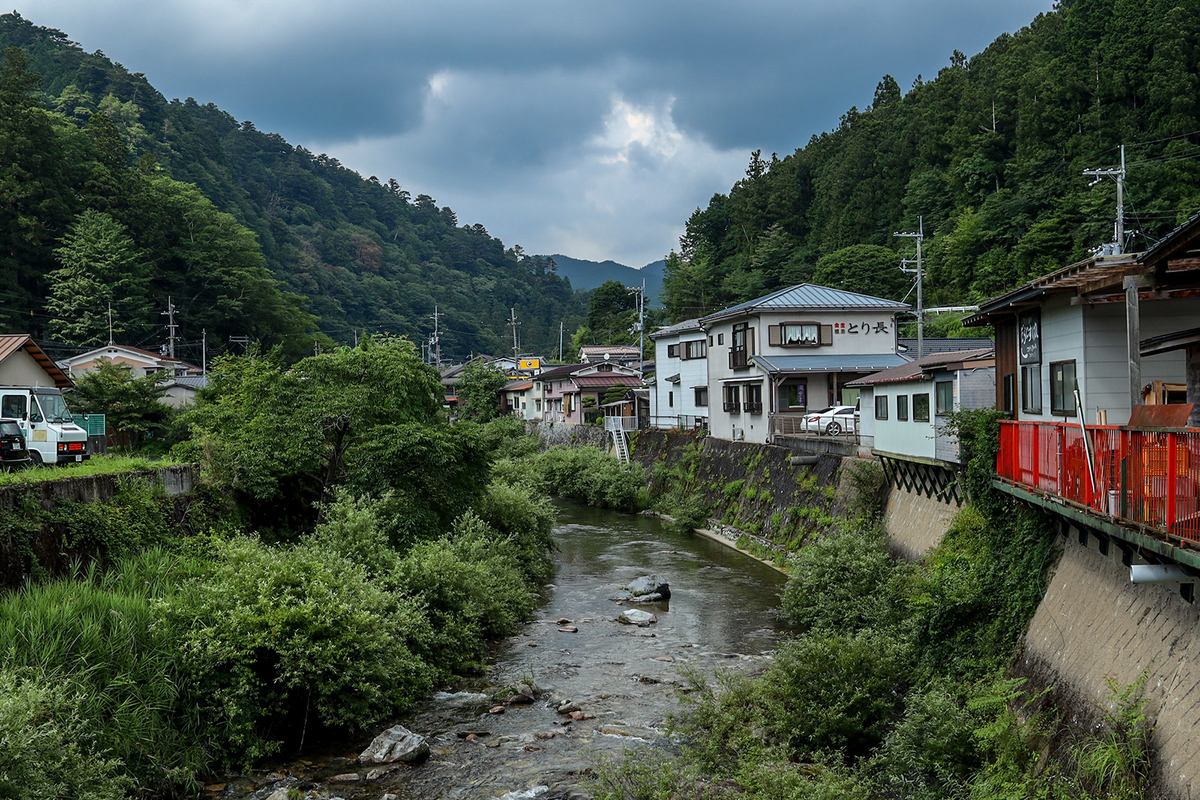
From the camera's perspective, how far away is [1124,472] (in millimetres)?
8648

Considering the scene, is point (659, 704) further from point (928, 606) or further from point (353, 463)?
point (353, 463)

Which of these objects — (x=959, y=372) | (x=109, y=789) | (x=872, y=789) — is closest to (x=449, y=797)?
(x=109, y=789)

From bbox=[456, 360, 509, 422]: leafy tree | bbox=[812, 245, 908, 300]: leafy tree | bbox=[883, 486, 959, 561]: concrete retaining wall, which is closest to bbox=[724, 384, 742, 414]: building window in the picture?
bbox=[883, 486, 959, 561]: concrete retaining wall

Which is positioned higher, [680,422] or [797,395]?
[797,395]

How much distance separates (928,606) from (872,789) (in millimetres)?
4484

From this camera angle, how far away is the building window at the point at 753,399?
38.8m

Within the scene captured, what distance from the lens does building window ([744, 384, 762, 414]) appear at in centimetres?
A: 3878

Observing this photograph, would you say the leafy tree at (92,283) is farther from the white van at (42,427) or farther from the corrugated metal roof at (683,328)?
the white van at (42,427)

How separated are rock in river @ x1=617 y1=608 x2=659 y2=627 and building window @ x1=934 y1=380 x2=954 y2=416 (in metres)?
8.64

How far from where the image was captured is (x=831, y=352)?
131 ft

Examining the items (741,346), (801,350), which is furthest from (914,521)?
(741,346)

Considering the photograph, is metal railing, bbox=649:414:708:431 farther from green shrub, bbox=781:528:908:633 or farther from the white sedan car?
green shrub, bbox=781:528:908:633

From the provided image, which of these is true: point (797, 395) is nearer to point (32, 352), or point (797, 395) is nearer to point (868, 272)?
point (868, 272)

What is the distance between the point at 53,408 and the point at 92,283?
37.9 metres
